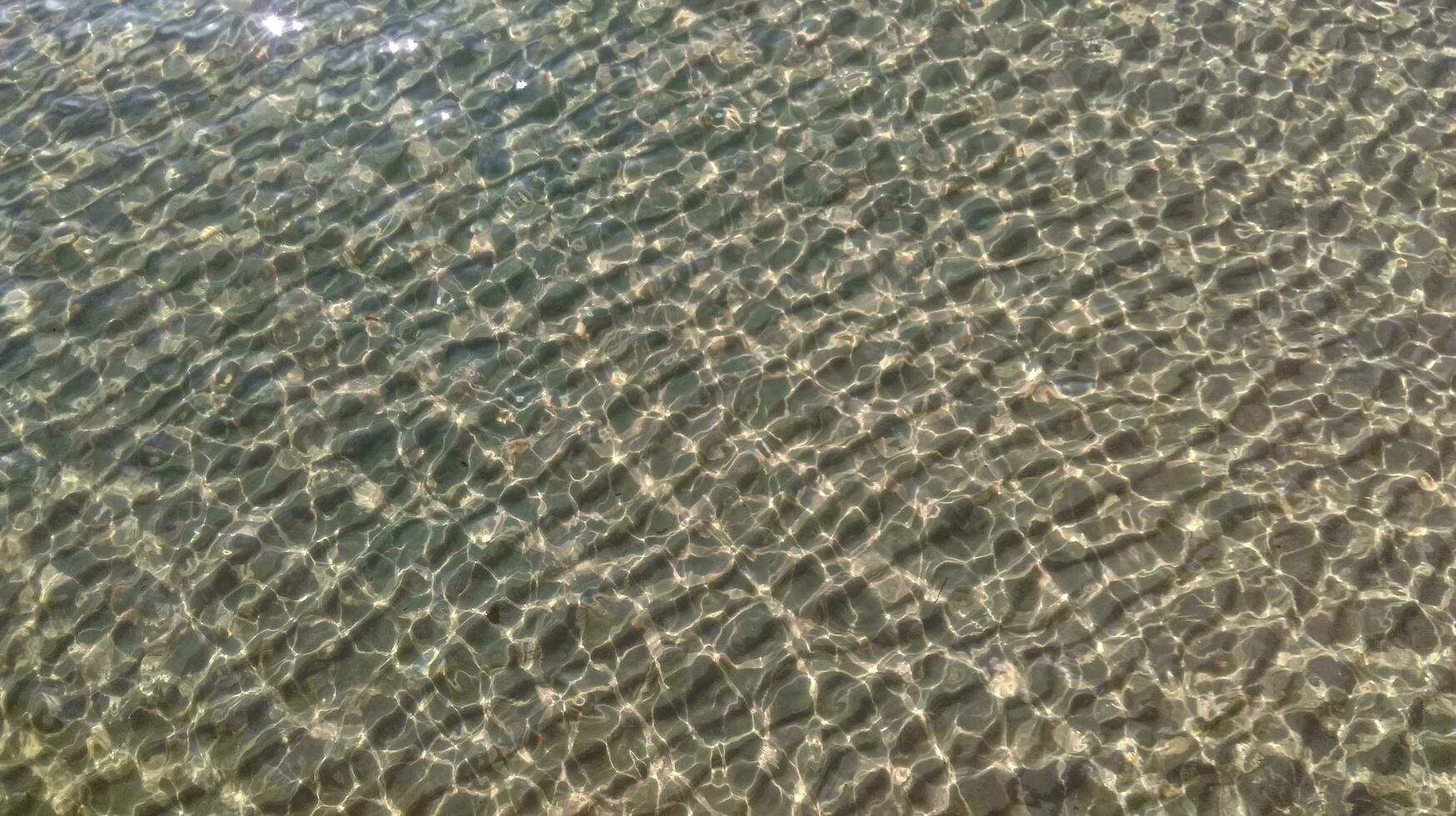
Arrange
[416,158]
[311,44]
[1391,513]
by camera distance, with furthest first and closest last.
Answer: [311,44] < [416,158] < [1391,513]

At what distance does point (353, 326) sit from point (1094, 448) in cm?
284

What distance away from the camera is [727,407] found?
4.66 metres

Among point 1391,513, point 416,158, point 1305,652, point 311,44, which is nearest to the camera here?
point 1305,652

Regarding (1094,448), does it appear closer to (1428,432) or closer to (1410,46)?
(1428,432)

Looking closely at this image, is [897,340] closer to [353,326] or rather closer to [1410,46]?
[353,326]

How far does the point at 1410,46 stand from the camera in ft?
18.1

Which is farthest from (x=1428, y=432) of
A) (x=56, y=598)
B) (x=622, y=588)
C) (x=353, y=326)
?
(x=56, y=598)

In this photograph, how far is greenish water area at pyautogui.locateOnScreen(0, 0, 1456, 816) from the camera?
398cm

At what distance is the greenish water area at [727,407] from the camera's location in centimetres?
398

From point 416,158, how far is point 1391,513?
4012 mm

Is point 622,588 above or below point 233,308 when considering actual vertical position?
below

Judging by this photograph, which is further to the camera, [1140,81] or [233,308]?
[1140,81]

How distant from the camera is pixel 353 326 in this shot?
489cm

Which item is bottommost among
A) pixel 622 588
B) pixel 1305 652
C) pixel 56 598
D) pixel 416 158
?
pixel 1305 652
